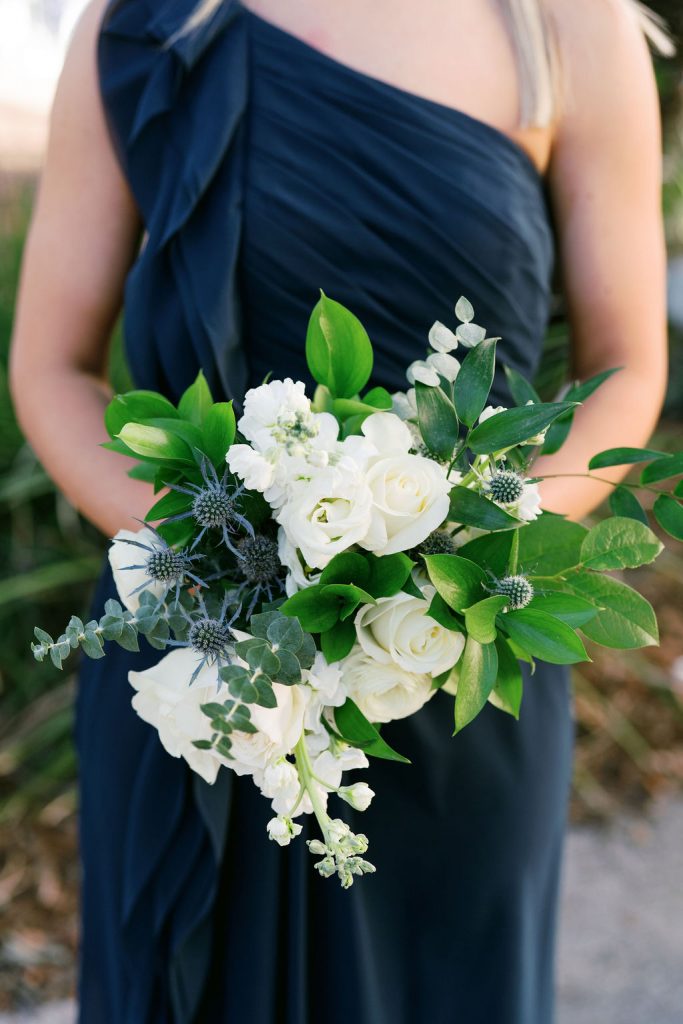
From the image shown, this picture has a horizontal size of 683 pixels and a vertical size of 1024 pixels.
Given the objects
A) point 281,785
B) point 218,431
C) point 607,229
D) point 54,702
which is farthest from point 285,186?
point 54,702

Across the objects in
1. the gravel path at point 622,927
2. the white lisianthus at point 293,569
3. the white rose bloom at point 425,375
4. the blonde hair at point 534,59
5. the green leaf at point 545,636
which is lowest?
the gravel path at point 622,927

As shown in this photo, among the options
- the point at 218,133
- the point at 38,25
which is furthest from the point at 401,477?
the point at 38,25

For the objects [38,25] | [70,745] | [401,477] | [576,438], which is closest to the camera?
[401,477]

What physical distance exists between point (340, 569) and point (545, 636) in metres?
0.17

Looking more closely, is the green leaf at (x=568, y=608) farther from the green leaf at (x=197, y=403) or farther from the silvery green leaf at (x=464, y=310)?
the green leaf at (x=197, y=403)

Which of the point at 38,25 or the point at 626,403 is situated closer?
the point at 626,403

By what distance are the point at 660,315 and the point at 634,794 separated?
2.18 meters

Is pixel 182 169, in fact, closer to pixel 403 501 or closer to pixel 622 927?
pixel 403 501

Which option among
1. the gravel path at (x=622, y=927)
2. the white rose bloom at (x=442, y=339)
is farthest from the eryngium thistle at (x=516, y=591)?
the gravel path at (x=622, y=927)

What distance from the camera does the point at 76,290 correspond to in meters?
1.22

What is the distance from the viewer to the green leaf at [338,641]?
2.34 ft

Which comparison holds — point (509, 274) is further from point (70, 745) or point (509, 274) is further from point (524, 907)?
point (70, 745)

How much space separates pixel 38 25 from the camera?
283 cm

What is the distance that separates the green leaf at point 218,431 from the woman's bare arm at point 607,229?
558 millimetres
